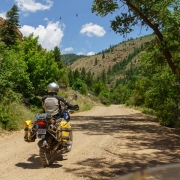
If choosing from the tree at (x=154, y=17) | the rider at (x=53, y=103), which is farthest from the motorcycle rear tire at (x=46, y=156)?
the tree at (x=154, y=17)

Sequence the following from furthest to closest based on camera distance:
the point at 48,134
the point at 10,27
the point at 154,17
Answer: the point at 10,27 → the point at 154,17 → the point at 48,134

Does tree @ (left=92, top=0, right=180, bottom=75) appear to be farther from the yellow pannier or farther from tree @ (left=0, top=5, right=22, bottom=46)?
tree @ (left=0, top=5, right=22, bottom=46)

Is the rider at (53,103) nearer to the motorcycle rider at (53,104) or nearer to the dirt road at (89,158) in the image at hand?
the motorcycle rider at (53,104)

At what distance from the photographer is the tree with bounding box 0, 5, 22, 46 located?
47.0m

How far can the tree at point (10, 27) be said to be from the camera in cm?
4703

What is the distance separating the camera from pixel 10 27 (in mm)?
49875

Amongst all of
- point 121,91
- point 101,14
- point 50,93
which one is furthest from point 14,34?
point 121,91

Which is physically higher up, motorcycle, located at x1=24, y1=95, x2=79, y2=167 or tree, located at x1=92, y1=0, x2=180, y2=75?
tree, located at x1=92, y1=0, x2=180, y2=75

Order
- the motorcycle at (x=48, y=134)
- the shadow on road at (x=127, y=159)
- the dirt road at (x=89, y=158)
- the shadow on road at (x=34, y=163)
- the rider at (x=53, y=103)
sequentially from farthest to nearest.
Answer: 1. the rider at (x=53, y=103)
2. the shadow on road at (x=34, y=163)
3. the motorcycle at (x=48, y=134)
4. the shadow on road at (x=127, y=159)
5. the dirt road at (x=89, y=158)

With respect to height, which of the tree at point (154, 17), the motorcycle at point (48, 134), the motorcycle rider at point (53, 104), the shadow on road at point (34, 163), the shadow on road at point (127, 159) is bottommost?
the shadow on road at point (127, 159)

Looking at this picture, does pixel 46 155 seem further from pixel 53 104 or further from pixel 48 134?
pixel 53 104

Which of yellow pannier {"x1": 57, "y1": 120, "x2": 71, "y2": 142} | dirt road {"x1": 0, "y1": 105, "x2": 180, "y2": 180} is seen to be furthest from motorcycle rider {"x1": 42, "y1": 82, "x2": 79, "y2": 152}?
dirt road {"x1": 0, "y1": 105, "x2": 180, "y2": 180}

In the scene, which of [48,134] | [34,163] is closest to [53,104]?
[48,134]

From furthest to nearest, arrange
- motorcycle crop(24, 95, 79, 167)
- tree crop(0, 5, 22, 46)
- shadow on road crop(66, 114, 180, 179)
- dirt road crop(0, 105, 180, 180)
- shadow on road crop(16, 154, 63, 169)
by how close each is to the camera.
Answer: tree crop(0, 5, 22, 46) → shadow on road crop(16, 154, 63, 169) → motorcycle crop(24, 95, 79, 167) → shadow on road crop(66, 114, 180, 179) → dirt road crop(0, 105, 180, 180)
